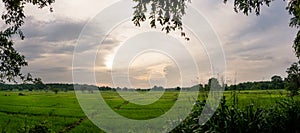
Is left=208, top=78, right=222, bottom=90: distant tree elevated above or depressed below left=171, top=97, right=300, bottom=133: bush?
above

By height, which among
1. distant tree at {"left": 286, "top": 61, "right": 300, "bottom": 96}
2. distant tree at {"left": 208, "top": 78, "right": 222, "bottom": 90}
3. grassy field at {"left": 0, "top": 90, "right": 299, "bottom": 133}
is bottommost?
grassy field at {"left": 0, "top": 90, "right": 299, "bottom": 133}

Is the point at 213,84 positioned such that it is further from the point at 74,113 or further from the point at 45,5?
the point at 74,113

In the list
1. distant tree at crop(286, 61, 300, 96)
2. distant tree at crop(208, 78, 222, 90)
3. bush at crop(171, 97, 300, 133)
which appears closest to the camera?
bush at crop(171, 97, 300, 133)

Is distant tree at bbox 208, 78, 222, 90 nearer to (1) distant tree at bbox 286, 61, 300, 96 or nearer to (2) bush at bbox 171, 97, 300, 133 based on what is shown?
(2) bush at bbox 171, 97, 300, 133

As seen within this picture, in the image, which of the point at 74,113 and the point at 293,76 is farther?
the point at 74,113

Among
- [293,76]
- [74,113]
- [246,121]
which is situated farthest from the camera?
[74,113]

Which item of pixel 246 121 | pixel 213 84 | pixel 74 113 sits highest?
pixel 213 84

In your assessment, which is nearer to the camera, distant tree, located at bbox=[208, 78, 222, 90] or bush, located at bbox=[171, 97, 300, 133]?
bush, located at bbox=[171, 97, 300, 133]

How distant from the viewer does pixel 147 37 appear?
8086 millimetres

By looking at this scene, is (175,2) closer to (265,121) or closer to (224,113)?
(224,113)

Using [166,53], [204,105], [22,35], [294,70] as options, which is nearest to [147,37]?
[166,53]

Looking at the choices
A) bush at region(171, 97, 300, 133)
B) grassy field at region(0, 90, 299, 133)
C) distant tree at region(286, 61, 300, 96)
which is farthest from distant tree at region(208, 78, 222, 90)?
distant tree at region(286, 61, 300, 96)

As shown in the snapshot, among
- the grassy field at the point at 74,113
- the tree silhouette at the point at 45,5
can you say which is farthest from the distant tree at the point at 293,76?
the tree silhouette at the point at 45,5

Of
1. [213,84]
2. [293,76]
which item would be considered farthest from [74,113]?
[213,84]
